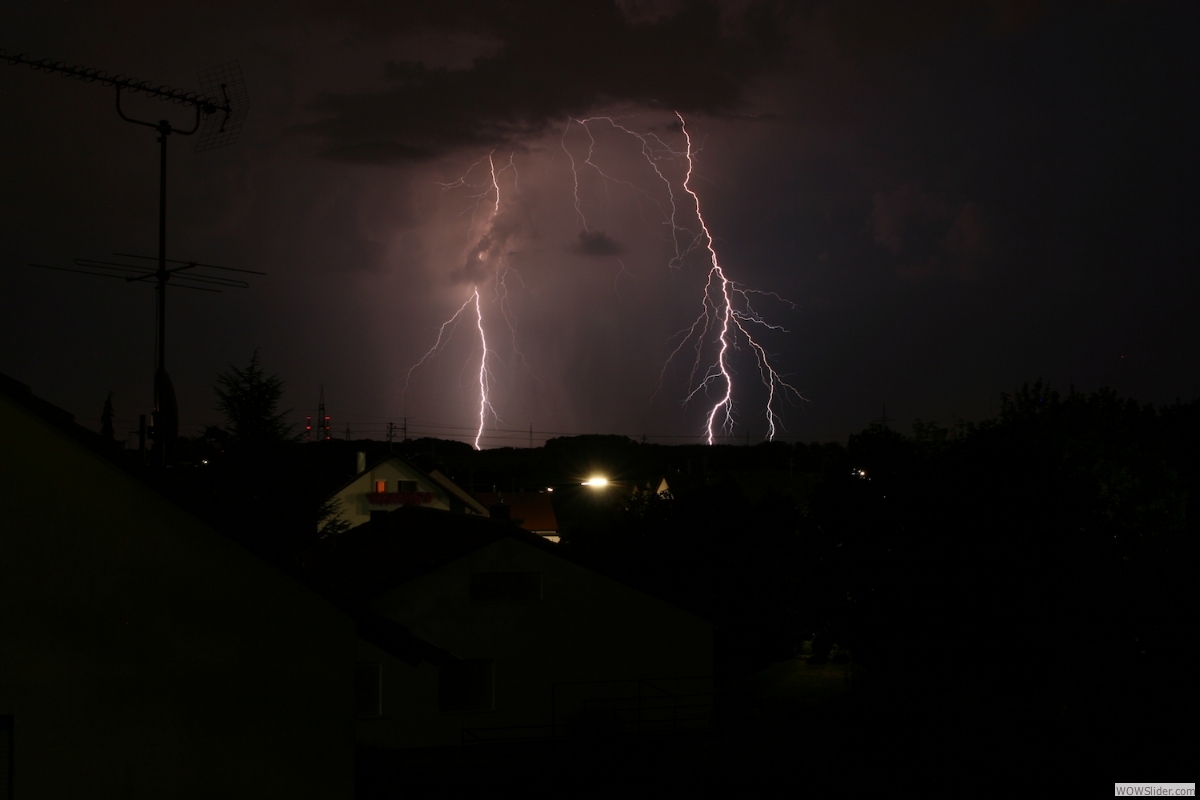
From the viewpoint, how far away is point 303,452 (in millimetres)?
22828

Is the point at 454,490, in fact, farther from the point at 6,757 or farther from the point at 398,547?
the point at 6,757

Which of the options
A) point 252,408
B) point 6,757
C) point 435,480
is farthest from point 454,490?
point 6,757

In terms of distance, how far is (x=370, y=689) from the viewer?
53.6 ft

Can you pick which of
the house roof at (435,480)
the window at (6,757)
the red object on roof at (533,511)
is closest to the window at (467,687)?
the window at (6,757)

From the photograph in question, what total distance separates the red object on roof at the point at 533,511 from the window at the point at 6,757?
47265mm

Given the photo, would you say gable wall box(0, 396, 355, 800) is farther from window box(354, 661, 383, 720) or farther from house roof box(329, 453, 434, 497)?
house roof box(329, 453, 434, 497)

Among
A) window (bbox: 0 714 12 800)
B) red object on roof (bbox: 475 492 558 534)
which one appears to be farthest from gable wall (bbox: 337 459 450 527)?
window (bbox: 0 714 12 800)

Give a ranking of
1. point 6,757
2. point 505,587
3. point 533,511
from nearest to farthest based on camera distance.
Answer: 1. point 6,757
2. point 505,587
3. point 533,511

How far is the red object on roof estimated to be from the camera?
2131 inches

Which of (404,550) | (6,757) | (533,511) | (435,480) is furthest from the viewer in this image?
(533,511)

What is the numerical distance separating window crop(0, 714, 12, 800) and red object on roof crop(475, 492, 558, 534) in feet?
155

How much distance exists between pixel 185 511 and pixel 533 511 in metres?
51.7

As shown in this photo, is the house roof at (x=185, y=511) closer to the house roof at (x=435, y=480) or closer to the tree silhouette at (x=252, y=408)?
the tree silhouette at (x=252, y=408)

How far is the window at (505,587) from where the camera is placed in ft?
56.8
